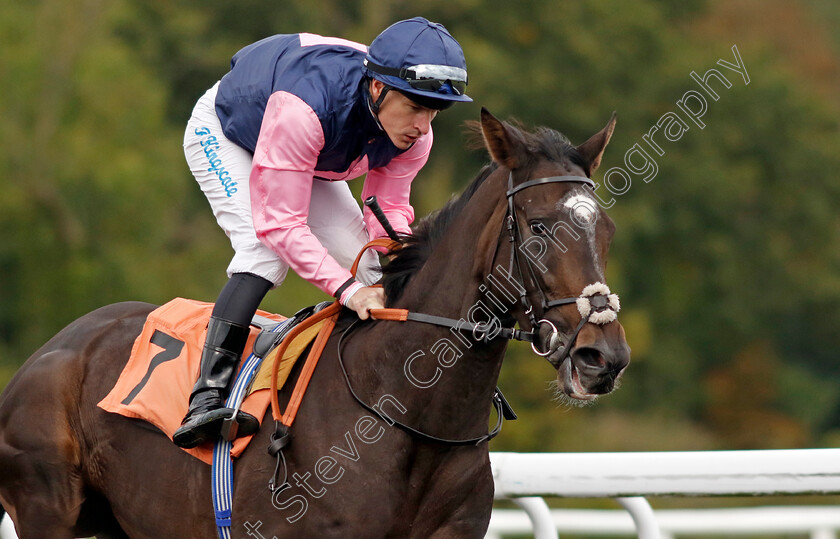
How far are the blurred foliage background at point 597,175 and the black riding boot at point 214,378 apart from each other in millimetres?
11440

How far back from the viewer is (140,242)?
1758cm

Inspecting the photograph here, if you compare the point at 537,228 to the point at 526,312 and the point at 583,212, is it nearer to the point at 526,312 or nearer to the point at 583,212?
the point at 583,212

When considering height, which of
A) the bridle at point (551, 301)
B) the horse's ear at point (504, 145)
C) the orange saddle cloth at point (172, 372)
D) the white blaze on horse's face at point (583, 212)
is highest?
the horse's ear at point (504, 145)

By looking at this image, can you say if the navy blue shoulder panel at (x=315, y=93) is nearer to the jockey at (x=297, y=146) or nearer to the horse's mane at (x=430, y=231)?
the jockey at (x=297, y=146)

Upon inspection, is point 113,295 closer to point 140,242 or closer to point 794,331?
point 140,242

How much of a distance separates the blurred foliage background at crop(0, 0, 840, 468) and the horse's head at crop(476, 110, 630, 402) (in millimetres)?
11917

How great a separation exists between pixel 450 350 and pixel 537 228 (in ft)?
1.66

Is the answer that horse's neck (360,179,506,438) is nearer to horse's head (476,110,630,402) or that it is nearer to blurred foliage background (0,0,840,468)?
horse's head (476,110,630,402)

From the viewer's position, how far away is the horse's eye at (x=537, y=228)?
11.4 feet

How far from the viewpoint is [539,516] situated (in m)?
4.61

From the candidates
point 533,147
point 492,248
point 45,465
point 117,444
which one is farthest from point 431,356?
point 45,465

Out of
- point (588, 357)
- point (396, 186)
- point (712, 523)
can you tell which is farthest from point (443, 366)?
point (712, 523)

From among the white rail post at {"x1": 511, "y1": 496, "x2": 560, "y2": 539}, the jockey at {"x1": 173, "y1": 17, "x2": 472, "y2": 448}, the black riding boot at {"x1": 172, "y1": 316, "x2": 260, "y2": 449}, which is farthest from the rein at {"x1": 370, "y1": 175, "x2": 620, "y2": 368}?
the white rail post at {"x1": 511, "y1": 496, "x2": 560, "y2": 539}

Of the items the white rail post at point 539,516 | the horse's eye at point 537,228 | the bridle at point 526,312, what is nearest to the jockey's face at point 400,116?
the bridle at point 526,312
